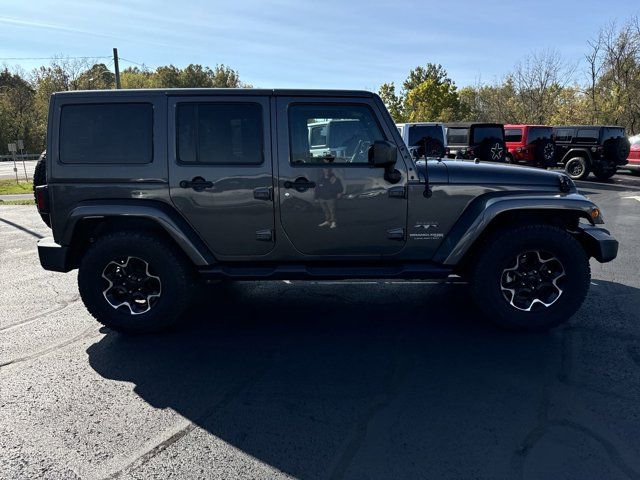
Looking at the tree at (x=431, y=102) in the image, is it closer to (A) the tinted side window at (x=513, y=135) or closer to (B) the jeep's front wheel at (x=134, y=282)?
(A) the tinted side window at (x=513, y=135)

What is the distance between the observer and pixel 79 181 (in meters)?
3.89

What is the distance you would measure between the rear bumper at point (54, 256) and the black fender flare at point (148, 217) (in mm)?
83

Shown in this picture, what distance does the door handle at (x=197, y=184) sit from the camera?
3.87m

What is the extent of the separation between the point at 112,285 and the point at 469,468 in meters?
3.14

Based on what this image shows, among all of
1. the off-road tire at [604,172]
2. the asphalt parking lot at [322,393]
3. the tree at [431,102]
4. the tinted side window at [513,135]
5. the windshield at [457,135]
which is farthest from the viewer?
the tree at [431,102]

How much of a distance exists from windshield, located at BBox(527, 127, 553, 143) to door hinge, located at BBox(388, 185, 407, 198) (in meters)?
15.3

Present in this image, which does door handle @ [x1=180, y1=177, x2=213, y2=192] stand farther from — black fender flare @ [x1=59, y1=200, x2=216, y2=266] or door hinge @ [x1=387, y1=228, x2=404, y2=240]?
door hinge @ [x1=387, y1=228, x2=404, y2=240]

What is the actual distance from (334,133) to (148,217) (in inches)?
66.0

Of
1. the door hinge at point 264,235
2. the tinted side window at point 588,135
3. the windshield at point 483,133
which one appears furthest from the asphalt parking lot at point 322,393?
the tinted side window at point 588,135

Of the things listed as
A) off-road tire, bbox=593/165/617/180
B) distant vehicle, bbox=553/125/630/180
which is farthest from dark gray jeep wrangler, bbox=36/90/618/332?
off-road tire, bbox=593/165/617/180

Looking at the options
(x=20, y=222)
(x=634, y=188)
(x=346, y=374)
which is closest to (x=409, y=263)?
(x=346, y=374)

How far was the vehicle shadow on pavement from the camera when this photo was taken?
2.52m

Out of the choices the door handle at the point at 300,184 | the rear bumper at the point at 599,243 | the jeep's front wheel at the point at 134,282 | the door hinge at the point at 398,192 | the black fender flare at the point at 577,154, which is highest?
the black fender flare at the point at 577,154

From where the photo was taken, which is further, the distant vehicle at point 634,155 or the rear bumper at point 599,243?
the distant vehicle at point 634,155
